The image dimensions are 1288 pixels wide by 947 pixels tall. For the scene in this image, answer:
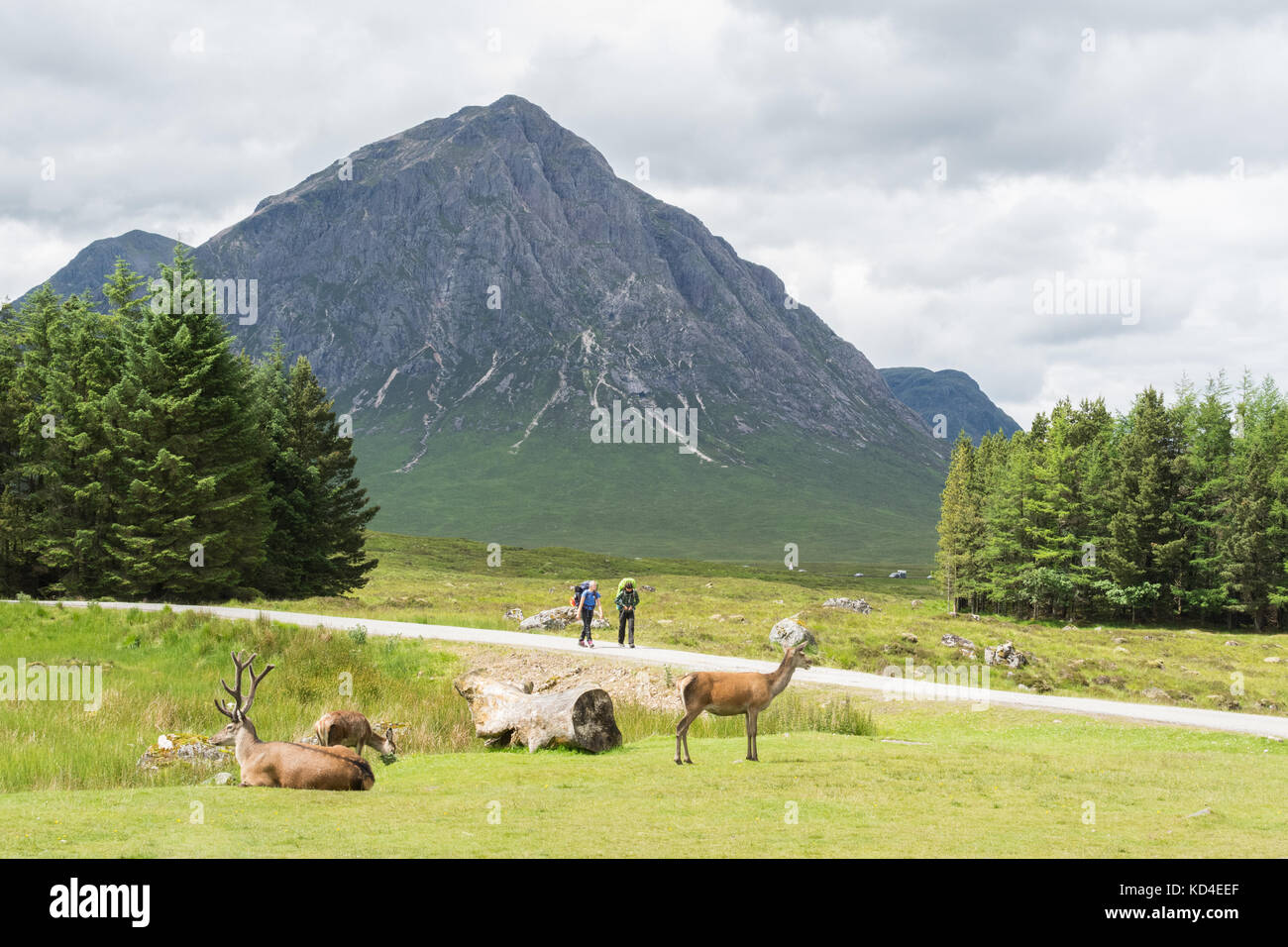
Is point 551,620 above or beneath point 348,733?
beneath

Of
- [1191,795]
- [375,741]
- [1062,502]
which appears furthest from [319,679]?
[1062,502]

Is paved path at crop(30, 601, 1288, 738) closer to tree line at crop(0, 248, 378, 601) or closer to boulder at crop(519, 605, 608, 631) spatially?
boulder at crop(519, 605, 608, 631)

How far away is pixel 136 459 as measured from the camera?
4572 centimetres

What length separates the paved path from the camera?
75.7 feet

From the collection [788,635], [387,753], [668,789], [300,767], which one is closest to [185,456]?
[788,635]

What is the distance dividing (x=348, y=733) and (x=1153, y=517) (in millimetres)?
75296

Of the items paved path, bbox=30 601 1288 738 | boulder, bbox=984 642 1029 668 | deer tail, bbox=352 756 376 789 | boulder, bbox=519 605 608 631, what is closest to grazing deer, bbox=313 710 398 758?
deer tail, bbox=352 756 376 789

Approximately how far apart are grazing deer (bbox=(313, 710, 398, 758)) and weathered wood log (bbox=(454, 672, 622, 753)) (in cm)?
221

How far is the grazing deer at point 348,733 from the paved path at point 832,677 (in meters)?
9.67

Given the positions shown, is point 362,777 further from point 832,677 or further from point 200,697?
point 832,677

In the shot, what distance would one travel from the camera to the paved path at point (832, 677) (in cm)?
2308
